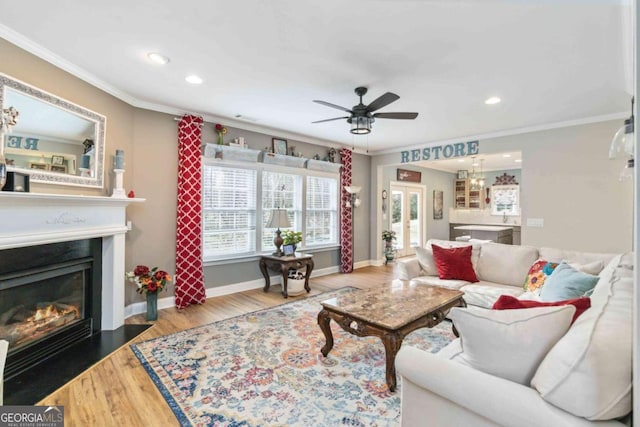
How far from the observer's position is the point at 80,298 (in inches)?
118

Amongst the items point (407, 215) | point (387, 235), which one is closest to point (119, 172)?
point (387, 235)

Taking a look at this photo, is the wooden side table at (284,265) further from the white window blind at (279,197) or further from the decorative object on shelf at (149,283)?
the decorative object on shelf at (149,283)

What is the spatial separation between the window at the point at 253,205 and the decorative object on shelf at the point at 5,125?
84.3 inches

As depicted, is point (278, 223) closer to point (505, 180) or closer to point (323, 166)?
point (323, 166)

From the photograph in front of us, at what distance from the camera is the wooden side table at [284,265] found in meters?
4.39

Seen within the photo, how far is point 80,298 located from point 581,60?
5.14 m

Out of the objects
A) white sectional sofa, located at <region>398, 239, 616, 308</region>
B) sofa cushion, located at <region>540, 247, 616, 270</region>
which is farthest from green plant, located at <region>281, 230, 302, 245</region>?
sofa cushion, located at <region>540, 247, 616, 270</region>

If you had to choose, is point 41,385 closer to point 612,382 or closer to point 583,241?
point 612,382

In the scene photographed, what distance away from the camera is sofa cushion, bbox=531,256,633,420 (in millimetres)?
919

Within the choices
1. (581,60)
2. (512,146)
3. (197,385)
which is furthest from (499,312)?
(512,146)

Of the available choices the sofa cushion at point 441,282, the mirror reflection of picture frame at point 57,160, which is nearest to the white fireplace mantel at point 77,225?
the mirror reflection of picture frame at point 57,160

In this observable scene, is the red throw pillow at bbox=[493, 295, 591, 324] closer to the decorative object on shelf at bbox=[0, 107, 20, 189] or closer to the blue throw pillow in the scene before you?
the blue throw pillow

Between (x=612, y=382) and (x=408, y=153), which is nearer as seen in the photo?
(x=612, y=382)

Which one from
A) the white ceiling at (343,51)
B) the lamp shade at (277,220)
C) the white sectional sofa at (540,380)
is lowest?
the white sectional sofa at (540,380)
